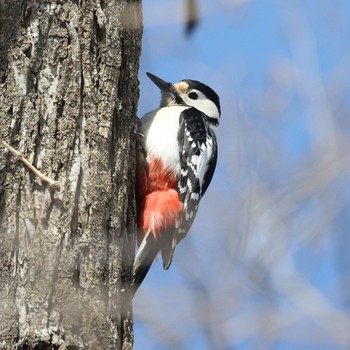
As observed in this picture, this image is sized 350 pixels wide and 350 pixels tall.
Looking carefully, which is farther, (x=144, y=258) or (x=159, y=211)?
(x=159, y=211)

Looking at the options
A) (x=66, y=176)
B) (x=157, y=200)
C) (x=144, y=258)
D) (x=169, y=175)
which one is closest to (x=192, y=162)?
(x=169, y=175)

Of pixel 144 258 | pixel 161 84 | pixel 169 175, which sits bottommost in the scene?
pixel 144 258

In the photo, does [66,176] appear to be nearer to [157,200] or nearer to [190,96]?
[157,200]

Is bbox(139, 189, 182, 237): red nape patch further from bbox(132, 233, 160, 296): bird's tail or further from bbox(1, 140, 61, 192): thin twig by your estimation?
bbox(1, 140, 61, 192): thin twig

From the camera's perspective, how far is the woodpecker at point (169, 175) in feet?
10.9

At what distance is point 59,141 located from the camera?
2482 mm

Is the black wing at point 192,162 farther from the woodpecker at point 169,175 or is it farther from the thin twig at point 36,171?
the thin twig at point 36,171

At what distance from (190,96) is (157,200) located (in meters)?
1.27

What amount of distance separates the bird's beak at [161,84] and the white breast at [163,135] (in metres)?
0.39

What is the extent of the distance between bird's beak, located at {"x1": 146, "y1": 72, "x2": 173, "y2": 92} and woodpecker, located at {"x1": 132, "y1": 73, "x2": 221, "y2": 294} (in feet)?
0.40

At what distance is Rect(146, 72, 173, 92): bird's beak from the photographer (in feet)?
14.2

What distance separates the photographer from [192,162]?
148 inches

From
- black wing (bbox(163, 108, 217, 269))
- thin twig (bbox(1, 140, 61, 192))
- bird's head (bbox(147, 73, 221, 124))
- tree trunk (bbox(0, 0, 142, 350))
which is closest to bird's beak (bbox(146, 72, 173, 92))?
bird's head (bbox(147, 73, 221, 124))

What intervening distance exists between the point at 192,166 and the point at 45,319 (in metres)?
1.69
